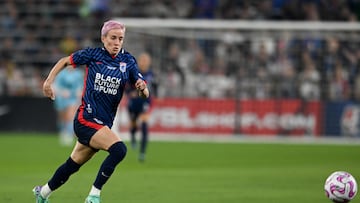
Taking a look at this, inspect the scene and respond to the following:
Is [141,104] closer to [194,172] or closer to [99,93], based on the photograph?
[194,172]

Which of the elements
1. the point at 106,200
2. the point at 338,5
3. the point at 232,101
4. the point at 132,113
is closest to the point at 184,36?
the point at 232,101

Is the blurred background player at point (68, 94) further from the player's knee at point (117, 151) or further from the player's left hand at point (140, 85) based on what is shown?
the player's knee at point (117, 151)

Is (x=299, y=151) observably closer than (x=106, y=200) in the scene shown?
No

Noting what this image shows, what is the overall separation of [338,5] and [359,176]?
604 inches

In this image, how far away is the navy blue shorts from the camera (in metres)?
10.5

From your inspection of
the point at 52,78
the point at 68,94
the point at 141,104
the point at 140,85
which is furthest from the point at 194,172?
the point at 68,94

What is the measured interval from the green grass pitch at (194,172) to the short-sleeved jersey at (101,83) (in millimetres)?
1643

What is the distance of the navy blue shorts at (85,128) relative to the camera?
414 inches

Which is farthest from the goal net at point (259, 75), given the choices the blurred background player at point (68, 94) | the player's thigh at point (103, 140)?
the player's thigh at point (103, 140)

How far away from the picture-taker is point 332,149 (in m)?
24.9

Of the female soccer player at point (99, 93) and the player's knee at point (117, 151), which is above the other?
the female soccer player at point (99, 93)

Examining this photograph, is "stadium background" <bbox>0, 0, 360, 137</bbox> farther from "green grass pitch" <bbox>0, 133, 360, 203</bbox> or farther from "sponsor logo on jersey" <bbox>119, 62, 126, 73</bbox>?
"sponsor logo on jersey" <bbox>119, 62, 126, 73</bbox>

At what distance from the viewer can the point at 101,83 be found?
1062 centimetres

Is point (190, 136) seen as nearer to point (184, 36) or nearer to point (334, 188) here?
point (184, 36)
